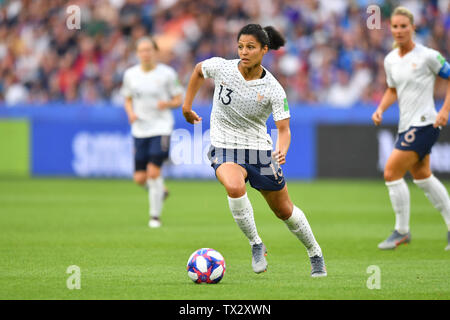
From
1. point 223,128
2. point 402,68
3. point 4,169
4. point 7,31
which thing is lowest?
point 4,169

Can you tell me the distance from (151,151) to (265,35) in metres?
5.26

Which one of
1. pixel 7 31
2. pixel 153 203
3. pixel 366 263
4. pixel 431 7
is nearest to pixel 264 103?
pixel 366 263

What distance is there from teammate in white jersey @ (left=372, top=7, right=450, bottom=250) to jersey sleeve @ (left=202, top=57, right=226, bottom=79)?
2530mm

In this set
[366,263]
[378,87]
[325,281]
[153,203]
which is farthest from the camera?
[378,87]

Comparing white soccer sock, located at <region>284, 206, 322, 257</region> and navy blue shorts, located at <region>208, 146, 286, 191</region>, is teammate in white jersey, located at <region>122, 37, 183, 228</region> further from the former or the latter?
white soccer sock, located at <region>284, 206, 322, 257</region>

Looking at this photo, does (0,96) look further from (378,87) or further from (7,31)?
(378,87)

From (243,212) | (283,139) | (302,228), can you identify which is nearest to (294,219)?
(302,228)

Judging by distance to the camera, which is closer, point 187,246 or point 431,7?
point 187,246

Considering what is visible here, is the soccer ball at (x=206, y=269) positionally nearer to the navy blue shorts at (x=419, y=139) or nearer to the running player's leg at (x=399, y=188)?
the running player's leg at (x=399, y=188)

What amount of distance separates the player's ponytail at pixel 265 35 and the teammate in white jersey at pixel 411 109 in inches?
87.0

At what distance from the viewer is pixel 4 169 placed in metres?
20.8

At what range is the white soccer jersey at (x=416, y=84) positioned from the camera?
942 cm

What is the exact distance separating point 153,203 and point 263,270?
470 centimetres

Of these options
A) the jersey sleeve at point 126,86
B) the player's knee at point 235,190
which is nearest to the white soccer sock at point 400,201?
the player's knee at point 235,190
